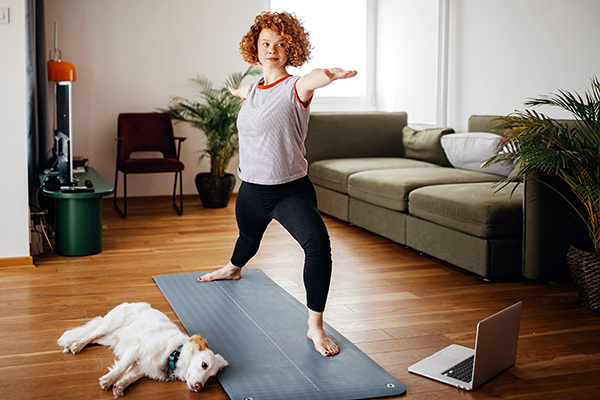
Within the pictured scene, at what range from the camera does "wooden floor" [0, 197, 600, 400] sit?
2062 millimetres

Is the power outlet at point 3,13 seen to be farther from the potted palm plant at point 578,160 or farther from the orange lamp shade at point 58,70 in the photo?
the potted palm plant at point 578,160

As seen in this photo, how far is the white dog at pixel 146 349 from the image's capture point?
201cm

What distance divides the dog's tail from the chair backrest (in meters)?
3.46

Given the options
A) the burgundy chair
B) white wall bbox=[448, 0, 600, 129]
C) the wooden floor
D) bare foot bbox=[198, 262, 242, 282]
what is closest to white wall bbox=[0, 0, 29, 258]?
the wooden floor

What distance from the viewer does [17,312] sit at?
2750 millimetres

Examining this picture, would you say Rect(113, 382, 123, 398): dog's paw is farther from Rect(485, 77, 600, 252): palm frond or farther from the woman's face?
Rect(485, 77, 600, 252): palm frond

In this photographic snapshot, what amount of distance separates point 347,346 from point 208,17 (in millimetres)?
4566

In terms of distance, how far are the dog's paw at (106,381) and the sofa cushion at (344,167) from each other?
3.02 metres

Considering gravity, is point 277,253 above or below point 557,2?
below

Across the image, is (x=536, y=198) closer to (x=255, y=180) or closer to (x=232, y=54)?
(x=255, y=180)

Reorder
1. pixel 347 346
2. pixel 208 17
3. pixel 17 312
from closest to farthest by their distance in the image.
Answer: pixel 347 346, pixel 17 312, pixel 208 17

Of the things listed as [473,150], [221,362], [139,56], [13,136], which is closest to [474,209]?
[473,150]

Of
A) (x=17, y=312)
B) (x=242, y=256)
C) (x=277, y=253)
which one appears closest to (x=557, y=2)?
(x=277, y=253)

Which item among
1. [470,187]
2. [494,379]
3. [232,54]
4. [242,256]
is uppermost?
[232,54]
